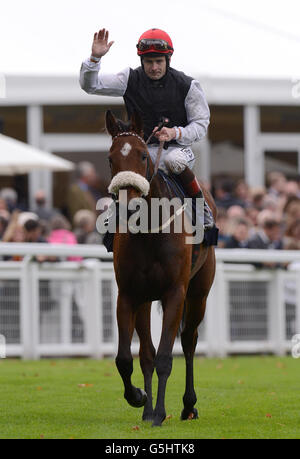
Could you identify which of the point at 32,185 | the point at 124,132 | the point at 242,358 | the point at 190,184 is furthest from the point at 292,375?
the point at 32,185

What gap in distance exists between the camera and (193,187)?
7.49m

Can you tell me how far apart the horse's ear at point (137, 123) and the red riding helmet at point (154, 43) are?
56 cm

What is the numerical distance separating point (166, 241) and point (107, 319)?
5.92 m

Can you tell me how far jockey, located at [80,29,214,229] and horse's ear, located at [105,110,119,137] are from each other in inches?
10.8

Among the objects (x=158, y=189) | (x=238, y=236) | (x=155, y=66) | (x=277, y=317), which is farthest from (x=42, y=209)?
(x=158, y=189)

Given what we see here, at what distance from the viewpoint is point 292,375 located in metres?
10.6

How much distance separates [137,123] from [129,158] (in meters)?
0.38

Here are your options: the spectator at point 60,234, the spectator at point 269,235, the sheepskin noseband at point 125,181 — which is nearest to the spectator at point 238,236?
the spectator at point 269,235

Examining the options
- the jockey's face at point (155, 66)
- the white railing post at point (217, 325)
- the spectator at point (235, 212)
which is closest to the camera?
the jockey's face at point (155, 66)

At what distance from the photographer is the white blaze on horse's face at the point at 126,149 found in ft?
21.6

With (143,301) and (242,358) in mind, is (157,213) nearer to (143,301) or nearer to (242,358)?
(143,301)

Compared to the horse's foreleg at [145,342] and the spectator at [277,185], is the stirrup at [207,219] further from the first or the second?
the spectator at [277,185]

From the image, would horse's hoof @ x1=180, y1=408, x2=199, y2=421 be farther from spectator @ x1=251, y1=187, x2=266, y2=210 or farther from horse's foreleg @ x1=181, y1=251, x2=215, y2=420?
spectator @ x1=251, y1=187, x2=266, y2=210

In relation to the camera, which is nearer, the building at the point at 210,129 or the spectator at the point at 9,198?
the spectator at the point at 9,198
